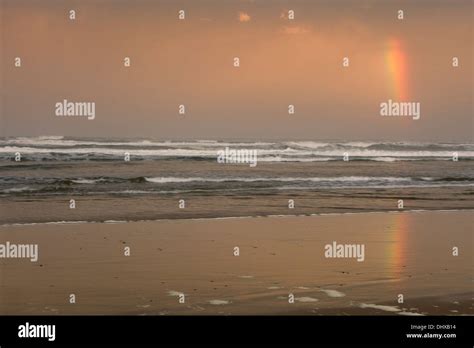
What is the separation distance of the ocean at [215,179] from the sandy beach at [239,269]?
171 centimetres

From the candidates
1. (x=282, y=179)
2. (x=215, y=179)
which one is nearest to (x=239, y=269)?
(x=215, y=179)

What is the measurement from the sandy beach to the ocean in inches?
67.3

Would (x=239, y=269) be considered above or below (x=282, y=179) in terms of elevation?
below

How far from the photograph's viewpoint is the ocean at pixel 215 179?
51.3ft

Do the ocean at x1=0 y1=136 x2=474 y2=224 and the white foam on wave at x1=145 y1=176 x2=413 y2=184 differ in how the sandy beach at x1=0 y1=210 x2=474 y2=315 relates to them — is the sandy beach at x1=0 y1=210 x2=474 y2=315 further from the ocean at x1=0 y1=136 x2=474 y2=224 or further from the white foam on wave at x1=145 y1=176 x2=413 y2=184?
the white foam on wave at x1=145 y1=176 x2=413 y2=184

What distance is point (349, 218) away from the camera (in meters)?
14.4

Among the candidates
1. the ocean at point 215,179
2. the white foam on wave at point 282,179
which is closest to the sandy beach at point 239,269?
the ocean at point 215,179

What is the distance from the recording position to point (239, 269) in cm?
1006

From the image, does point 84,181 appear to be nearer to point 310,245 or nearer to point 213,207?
point 213,207

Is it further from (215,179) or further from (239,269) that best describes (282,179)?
(239,269)

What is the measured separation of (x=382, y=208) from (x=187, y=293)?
7.93 metres

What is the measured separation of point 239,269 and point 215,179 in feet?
38.3

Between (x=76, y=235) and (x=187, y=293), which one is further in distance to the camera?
(x=76, y=235)
